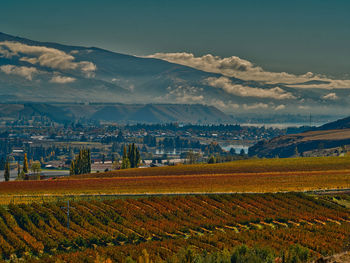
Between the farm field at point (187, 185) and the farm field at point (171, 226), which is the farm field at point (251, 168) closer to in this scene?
the farm field at point (187, 185)

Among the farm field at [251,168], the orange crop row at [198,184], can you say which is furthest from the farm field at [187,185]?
the farm field at [251,168]

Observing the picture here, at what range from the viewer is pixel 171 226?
7088 cm

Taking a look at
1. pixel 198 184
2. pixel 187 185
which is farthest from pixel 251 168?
pixel 187 185

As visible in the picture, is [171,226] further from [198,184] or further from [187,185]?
[198,184]

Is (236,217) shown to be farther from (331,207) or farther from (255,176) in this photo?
(255,176)

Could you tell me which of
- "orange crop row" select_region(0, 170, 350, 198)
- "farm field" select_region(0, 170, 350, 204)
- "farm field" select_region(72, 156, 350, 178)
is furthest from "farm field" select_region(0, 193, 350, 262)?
"farm field" select_region(72, 156, 350, 178)

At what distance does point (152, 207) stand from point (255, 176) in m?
45.3

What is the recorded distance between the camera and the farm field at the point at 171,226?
59.8 metres

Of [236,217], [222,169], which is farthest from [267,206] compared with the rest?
[222,169]

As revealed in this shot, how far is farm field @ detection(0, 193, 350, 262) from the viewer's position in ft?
196

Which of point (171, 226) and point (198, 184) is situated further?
point (198, 184)

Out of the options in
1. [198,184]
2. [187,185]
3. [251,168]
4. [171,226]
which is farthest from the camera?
[251,168]

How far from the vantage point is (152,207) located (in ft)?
271

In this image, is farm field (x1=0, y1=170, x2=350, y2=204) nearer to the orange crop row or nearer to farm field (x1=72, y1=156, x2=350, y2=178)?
the orange crop row
